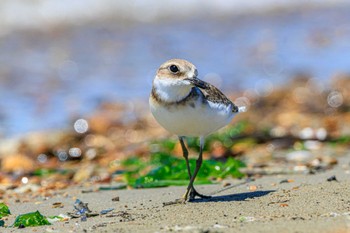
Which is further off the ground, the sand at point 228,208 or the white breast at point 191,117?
the white breast at point 191,117

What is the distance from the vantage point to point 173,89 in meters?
4.49

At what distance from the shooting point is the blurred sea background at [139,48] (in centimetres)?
1173

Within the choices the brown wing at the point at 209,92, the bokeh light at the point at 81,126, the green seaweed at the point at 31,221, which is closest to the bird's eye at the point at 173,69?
the brown wing at the point at 209,92

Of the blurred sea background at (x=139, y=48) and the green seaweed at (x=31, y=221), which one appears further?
the blurred sea background at (x=139, y=48)

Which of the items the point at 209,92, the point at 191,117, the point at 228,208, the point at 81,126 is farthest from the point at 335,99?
the point at 228,208

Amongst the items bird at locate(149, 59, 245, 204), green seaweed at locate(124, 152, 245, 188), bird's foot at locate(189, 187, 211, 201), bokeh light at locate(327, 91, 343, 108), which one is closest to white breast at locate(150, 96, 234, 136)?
bird at locate(149, 59, 245, 204)

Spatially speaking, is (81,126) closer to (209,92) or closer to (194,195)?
(194,195)

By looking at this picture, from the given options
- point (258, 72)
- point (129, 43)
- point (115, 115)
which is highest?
point (129, 43)

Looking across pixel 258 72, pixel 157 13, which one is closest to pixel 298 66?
pixel 258 72

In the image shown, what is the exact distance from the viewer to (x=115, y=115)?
10.5m

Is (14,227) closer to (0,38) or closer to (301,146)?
(301,146)

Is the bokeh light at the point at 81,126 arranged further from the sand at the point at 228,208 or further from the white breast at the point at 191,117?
the white breast at the point at 191,117

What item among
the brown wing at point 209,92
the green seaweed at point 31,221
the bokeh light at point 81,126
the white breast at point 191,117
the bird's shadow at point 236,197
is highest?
the bokeh light at point 81,126

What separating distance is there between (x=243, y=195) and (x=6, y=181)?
278cm
